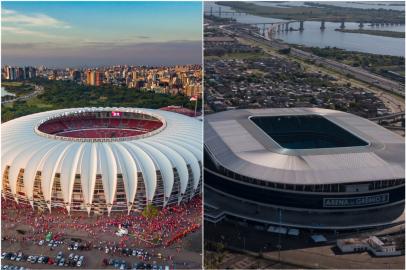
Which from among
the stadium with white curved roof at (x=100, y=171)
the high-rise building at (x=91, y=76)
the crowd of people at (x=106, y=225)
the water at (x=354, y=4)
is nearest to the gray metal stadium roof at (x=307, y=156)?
the stadium with white curved roof at (x=100, y=171)

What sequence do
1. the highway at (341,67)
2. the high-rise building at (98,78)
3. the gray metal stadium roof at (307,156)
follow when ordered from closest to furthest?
1. the gray metal stadium roof at (307,156)
2. the highway at (341,67)
3. the high-rise building at (98,78)

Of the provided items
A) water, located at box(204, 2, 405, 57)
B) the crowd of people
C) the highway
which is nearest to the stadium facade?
the crowd of people

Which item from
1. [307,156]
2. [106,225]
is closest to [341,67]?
[307,156]

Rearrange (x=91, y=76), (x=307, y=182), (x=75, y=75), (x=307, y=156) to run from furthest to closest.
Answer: (x=75, y=75), (x=91, y=76), (x=307, y=156), (x=307, y=182)

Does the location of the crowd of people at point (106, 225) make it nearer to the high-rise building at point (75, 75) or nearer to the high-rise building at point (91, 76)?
the high-rise building at point (91, 76)

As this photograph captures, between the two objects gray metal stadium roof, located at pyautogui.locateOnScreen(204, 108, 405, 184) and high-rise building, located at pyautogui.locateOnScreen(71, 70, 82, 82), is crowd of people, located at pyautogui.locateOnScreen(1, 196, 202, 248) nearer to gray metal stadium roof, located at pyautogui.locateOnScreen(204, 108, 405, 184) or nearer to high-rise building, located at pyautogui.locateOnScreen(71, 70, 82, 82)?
gray metal stadium roof, located at pyautogui.locateOnScreen(204, 108, 405, 184)

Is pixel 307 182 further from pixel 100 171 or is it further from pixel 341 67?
pixel 341 67
